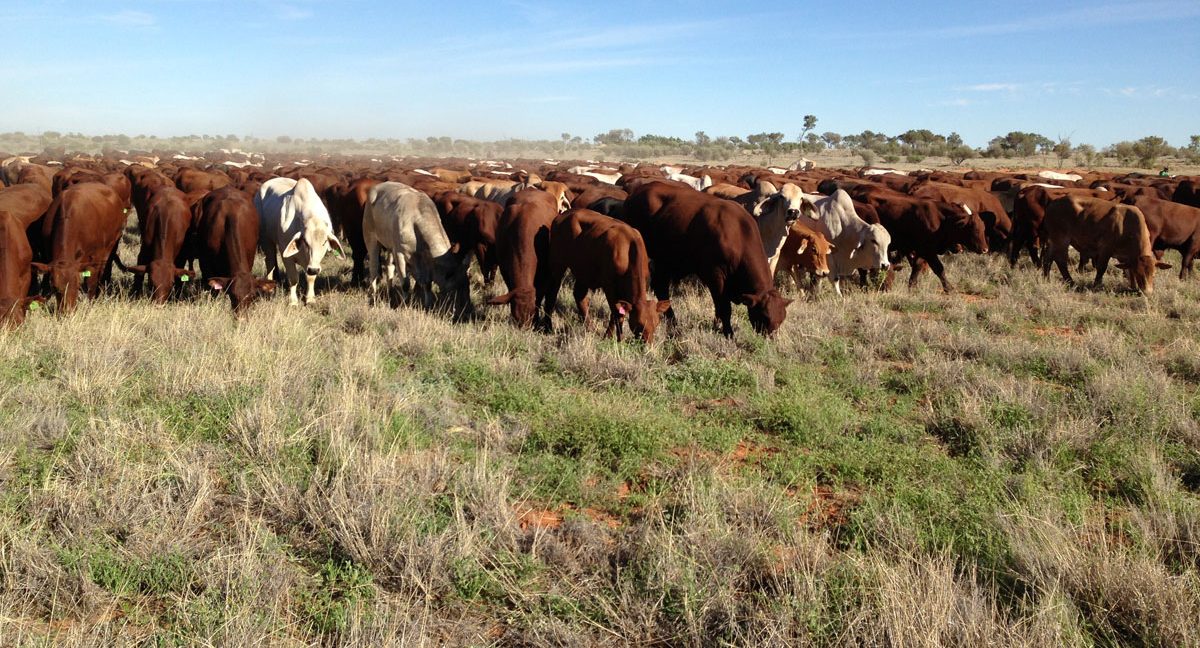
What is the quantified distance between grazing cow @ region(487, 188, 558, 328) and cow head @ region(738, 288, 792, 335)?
2.62 meters

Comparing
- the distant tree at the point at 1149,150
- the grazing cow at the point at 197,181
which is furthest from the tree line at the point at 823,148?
the grazing cow at the point at 197,181

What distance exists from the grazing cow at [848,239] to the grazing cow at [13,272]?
10.5 meters

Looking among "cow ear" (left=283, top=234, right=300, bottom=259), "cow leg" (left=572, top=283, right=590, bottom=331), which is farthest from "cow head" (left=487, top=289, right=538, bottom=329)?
"cow ear" (left=283, top=234, right=300, bottom=259)

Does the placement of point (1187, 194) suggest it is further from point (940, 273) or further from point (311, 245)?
point (311, 245)

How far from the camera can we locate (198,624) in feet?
11.8

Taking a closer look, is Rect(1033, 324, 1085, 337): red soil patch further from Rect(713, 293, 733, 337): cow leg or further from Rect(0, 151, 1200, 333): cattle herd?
Rect(713, 293, 733, 337): cow leg


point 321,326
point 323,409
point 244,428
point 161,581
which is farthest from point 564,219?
point 161,581

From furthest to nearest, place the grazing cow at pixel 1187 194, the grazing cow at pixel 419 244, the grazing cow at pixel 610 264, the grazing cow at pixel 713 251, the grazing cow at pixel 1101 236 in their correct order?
the grazing cow at pixel 1187 194, the grazing cow at pixel 1101 236, the grazing cow at pixel 419 244, the grazing cow at pixel 713 251, the grazing cow at pixel 610 264

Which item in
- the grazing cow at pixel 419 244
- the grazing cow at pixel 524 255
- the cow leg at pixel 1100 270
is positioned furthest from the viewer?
the cow leg at pixel 1100 270

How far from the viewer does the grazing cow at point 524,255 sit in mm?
9773

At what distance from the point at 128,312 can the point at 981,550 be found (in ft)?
30.3

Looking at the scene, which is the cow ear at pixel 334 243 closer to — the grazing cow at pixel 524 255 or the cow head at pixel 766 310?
the grazing cow at pixel 524 255

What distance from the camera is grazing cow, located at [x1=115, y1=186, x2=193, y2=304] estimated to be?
33.8ft

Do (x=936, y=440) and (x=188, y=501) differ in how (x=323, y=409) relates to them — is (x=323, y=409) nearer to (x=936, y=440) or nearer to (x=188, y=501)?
(x=188, y=501)
